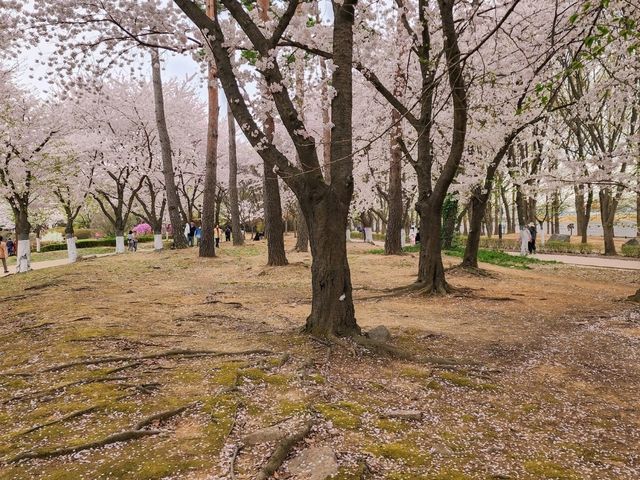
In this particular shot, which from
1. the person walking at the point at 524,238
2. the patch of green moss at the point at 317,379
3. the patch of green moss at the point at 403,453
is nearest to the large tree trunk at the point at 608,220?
the person walking at the point at 524,238

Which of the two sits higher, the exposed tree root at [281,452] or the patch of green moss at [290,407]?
the patch of green moss at [290,407]

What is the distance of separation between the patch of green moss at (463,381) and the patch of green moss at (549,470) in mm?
1436

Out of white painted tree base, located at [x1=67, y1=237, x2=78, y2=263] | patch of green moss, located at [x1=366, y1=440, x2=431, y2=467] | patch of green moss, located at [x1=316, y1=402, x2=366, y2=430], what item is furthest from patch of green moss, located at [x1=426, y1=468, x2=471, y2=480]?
white painted tree base, located at [x1=67, y1=237, x2=78, y2=263]

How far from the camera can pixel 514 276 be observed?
1373 cm

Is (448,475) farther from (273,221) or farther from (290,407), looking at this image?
(273,221)

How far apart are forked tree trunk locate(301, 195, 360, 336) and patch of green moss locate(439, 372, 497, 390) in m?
1.37

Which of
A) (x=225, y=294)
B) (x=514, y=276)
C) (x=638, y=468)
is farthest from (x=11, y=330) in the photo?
(x=514, y=276)

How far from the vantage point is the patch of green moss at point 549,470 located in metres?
3.08

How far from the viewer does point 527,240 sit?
24.1 m

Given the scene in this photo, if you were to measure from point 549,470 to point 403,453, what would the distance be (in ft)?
3.51

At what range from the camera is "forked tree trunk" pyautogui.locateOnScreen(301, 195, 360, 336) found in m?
5.64

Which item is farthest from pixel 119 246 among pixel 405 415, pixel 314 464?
pixel 314 464

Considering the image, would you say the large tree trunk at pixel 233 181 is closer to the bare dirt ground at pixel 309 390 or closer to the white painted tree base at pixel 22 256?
the white painted tree base at pixel 22 256

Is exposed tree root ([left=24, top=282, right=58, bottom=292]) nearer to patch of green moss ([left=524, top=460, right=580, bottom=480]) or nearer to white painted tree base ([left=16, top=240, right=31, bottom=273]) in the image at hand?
white painted tree base ([left=16, top=240, right=31, bottom=273])
